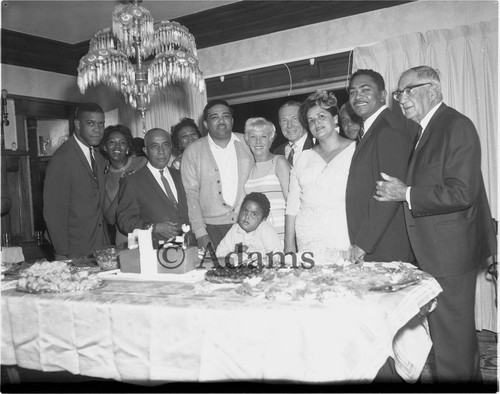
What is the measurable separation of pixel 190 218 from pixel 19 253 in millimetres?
2028

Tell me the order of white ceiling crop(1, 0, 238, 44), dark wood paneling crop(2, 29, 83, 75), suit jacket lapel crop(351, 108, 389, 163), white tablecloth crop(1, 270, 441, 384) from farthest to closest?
dark wood paneling crop(2, 29, 83, 75), white ceiling crop(1, 0, 238, 44), suit jacket lapel crop(351, 108, 389, 163), white tablecloth crop(1, 270, 441, 384)

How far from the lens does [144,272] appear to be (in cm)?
252

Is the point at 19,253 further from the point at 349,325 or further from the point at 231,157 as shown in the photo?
the point at 349,325

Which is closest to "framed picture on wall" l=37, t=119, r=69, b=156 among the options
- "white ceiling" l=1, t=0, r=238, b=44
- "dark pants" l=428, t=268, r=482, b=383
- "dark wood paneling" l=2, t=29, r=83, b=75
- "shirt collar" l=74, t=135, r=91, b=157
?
"dark wood paneling" l=2, t=29, r=83, b=75

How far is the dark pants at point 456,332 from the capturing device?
8.52 ft

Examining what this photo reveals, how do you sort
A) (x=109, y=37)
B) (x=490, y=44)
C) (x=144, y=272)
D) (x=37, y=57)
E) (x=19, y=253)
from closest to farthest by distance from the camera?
1. (x=144, y=272)
2. (x=109, y=37)
3. (x=490, y=44)
4. (x=19, y=253)
5. (x=37, y=57)

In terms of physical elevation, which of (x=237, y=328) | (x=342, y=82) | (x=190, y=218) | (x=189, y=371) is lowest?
(x=189, y=371)

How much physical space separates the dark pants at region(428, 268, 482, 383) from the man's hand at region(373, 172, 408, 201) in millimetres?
504

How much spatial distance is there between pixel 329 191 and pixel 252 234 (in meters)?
0.65

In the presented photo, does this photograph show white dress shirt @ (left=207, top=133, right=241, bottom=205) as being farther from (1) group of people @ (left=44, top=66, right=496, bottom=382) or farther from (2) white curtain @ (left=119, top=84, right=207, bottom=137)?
(2) white curtain @ (left=119, top=84, right=207, bottom=137)

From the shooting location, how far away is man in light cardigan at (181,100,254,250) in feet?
12.7

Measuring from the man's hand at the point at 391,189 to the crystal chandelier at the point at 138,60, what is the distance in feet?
5.48

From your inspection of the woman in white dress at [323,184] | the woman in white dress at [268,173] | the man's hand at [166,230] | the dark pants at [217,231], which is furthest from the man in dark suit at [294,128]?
the man's hand at [166,230]

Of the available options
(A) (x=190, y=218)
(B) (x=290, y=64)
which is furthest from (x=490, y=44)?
(A) (x=190, y=218)
